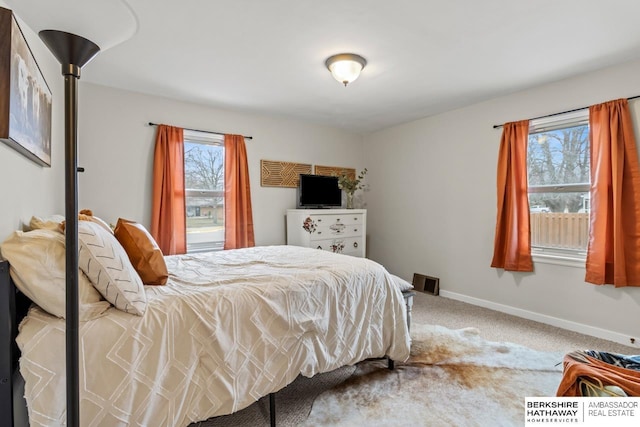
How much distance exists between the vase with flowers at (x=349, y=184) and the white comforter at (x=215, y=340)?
257 cm

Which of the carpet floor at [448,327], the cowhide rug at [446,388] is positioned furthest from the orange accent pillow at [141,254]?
the cowhide rug at [446,388]

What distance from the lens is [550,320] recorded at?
306 cm

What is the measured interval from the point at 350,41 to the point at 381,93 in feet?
3.75

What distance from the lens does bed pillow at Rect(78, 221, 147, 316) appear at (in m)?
1.20

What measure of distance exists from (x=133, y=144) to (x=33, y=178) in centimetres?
170

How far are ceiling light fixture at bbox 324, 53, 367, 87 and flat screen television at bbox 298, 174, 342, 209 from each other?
197 cm

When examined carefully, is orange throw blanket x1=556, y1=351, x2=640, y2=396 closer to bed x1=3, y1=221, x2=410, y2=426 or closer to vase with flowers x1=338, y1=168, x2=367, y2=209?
bed x1=3, y1=221, x2=410, y2=426

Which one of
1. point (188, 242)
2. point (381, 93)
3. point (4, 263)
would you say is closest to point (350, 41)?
point (381, 93)

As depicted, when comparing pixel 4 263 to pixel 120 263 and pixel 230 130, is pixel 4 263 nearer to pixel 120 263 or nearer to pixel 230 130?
pixel 120 263

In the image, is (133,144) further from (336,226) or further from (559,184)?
(559,184)

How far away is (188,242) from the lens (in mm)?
3646

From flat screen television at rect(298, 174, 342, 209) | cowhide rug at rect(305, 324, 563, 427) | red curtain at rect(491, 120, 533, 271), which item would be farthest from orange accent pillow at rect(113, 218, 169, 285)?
red curtain at rect(491, 120, 533, 271)

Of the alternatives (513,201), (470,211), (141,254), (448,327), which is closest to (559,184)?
(513,201)

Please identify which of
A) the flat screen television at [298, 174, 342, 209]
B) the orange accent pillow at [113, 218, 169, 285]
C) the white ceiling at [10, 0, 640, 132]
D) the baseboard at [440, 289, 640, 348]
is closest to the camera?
the orange accent pillow at [113, 218, 169, 285]
